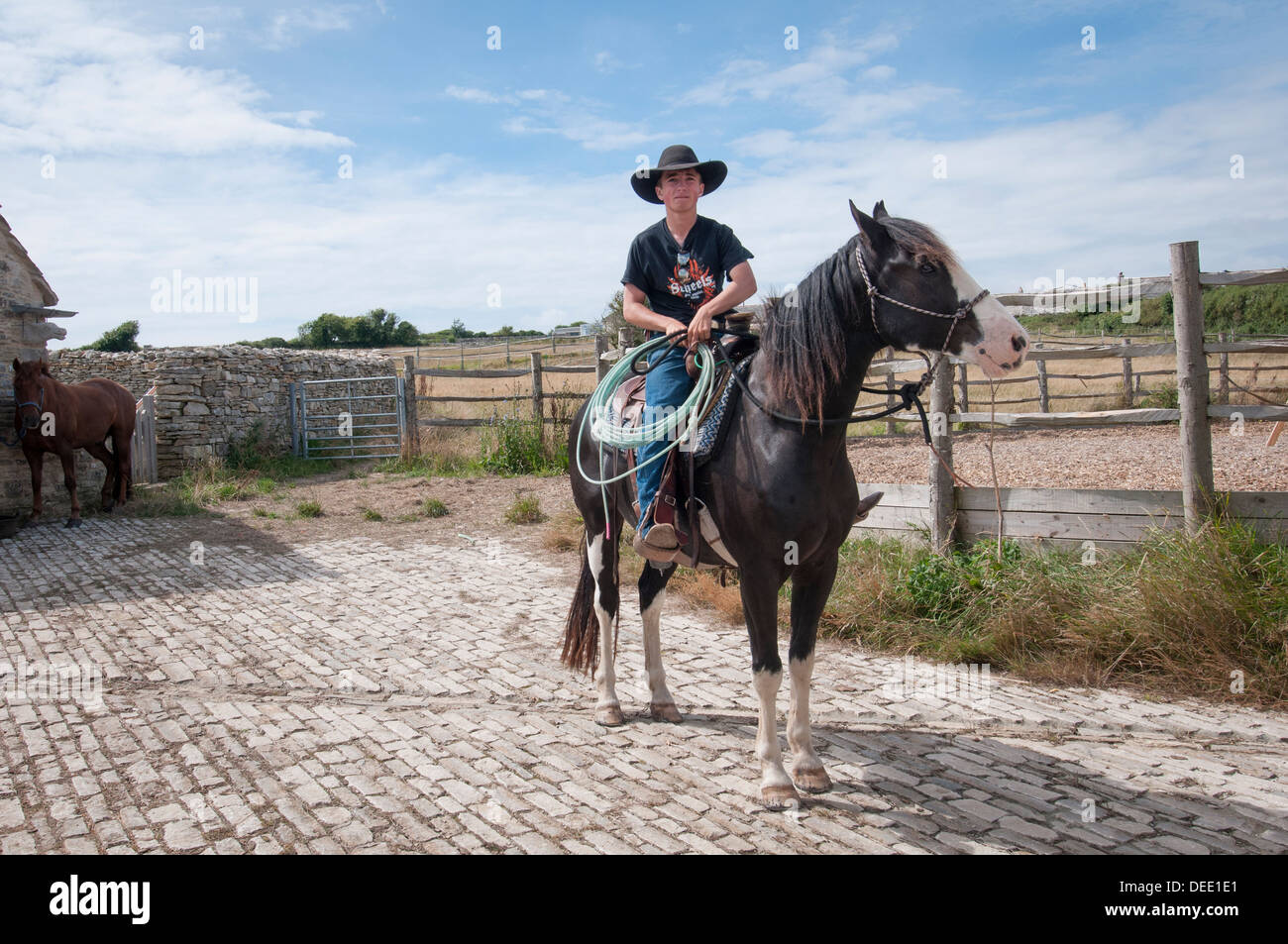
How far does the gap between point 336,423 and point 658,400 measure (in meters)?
16.1

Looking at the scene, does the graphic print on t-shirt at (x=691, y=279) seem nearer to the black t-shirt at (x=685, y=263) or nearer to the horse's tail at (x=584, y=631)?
the black t-shirt at (x=685, y=263)

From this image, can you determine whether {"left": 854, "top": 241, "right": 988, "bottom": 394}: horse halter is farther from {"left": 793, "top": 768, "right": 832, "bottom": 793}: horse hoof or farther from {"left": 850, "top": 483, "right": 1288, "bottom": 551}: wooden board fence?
{"left": 850, "top": 483, "right": 1288, "bottom": 551}: wooden board fence

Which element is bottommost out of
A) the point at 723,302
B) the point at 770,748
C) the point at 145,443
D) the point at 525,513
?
the point at 770,748

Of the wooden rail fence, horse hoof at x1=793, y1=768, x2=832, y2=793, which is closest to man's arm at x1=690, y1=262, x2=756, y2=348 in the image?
horse hoof at x1=793, y1=768, x2=832, y2=793

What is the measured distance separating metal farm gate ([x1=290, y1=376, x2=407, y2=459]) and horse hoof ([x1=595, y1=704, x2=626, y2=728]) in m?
13.6

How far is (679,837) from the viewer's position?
3.25 metres

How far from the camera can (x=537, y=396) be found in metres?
14.6

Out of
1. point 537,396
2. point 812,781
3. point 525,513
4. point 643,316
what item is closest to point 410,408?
point 537,396

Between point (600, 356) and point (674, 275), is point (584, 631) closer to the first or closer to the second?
point (674, 275)

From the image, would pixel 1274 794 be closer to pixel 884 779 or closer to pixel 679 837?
pixel 884 779

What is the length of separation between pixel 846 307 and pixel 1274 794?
107 inches

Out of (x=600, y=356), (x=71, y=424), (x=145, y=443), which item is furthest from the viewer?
(x=145, y=443)

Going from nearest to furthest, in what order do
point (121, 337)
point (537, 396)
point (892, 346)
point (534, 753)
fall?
point (892, 346) → point (534, 753) → point (537, 396) → point (121, 337)

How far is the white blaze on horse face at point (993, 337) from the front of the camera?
2969 mm
